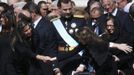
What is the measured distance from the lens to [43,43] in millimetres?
12211

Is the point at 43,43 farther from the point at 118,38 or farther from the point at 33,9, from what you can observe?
the point at 118,38

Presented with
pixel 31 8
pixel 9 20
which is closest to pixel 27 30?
pixel 9 20

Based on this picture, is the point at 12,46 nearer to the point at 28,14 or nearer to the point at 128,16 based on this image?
the point at 28,14

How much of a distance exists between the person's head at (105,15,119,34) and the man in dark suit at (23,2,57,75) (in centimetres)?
105

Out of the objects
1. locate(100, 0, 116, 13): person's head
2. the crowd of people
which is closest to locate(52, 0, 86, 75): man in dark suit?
the crowd of people

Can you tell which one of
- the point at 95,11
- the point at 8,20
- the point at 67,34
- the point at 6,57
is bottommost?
the point at 6,57

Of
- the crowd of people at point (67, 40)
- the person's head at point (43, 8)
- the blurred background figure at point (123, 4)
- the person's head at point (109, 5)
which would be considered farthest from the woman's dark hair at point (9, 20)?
the blurred background figure at point (123, 4)

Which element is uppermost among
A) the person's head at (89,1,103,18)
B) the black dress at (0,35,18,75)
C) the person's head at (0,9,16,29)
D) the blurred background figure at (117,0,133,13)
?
the person's head at (0,9,16,29)

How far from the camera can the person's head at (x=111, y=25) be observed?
1135 cm

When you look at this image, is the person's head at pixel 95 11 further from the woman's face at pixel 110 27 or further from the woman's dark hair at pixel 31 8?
the woman's face at pixel 110 27

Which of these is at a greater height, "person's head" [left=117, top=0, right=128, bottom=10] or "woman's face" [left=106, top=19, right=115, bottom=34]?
"woman's face" [left=106, top=19, right=115, bottom=34]

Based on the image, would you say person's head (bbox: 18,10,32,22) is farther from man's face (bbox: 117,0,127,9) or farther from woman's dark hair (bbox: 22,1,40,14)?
man's face (bbox: 117,0,127,9)

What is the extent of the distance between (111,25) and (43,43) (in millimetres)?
1386

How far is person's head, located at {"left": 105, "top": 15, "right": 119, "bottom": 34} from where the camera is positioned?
37.2 ft
